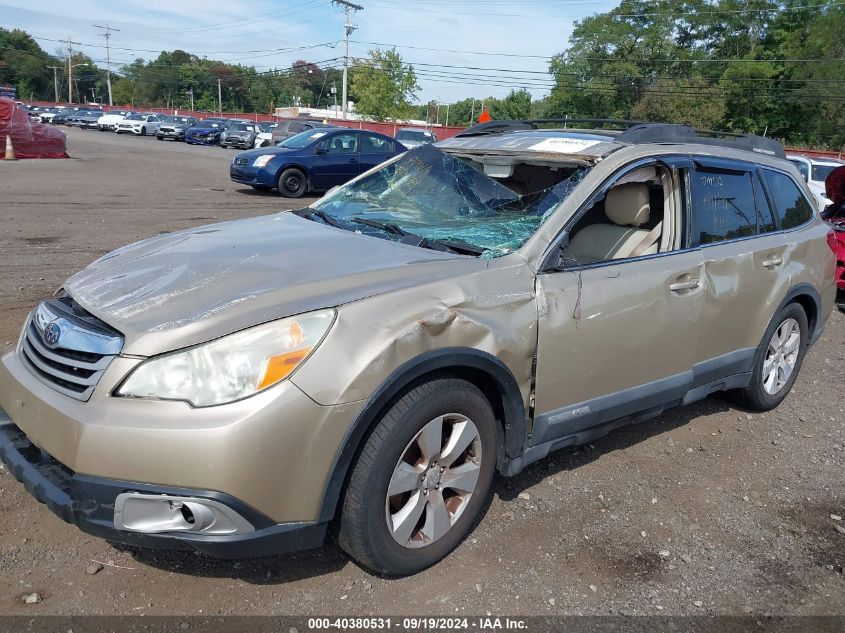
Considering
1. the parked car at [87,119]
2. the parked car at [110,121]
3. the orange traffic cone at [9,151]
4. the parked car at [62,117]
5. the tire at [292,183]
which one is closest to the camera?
the tire at [292,183]

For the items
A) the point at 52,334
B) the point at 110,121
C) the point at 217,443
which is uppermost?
the point at 110,121

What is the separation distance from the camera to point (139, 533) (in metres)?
2.32

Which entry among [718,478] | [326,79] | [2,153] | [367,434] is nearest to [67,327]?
[367,434]

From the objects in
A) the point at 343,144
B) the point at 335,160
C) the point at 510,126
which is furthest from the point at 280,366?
the point at 343,144

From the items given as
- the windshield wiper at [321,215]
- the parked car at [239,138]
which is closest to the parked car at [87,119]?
the parked car at [239,138]

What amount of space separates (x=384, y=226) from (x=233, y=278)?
1024mm

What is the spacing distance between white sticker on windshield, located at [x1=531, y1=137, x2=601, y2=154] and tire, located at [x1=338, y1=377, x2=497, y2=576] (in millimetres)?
1544

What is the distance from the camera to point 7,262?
292 inches

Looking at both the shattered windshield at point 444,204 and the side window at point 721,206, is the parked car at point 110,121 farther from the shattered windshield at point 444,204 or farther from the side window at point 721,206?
the side window at point 721,206

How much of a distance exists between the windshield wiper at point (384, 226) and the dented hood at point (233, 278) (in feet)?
0.54

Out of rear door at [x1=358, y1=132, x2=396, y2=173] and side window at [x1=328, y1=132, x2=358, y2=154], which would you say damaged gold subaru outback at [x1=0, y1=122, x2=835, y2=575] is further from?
rear door at [x1=358, y1=132, x2=396, y2=173]

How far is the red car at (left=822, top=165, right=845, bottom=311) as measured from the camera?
25.6 ft

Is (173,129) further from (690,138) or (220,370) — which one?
(220,370)

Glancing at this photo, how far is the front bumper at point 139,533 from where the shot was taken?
228cm
